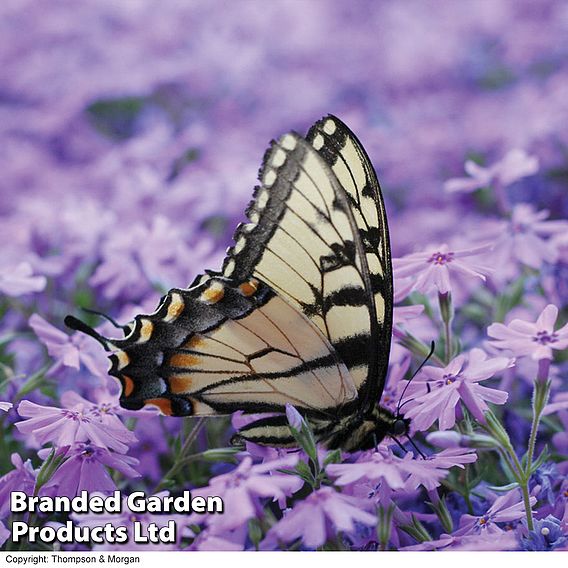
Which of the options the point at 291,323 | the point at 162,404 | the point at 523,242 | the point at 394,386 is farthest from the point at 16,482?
the point at 523,242

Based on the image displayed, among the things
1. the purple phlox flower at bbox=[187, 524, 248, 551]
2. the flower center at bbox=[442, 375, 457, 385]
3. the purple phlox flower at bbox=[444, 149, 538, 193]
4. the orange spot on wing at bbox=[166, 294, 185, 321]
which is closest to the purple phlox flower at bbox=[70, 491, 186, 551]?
the purple phlox flower at bbox=[187, 524, 248, 551]

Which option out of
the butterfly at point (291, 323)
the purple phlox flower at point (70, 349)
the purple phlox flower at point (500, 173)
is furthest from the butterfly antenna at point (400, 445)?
the purple phlox flower at point (500, 173)

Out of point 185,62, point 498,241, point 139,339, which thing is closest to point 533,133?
point 498,241

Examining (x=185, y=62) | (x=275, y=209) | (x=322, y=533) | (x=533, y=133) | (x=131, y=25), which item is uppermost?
(x=131, y=25)

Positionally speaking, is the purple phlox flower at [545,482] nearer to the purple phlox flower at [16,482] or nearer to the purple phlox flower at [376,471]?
the purple phlox flower at [376,471]

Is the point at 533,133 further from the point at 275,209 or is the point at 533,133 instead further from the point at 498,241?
the point at 275,209

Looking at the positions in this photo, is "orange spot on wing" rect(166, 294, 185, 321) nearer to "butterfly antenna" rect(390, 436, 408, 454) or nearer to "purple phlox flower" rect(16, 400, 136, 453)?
"purple phlox flower" rect(16, 400, 136, 453)

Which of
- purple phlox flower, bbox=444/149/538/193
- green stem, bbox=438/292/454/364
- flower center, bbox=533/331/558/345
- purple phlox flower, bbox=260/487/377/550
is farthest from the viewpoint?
purple phlox flower, bbox=444/149/538/193
